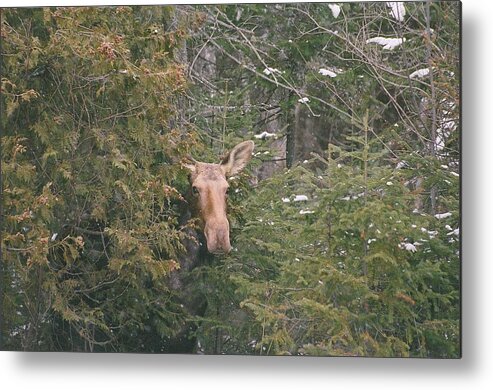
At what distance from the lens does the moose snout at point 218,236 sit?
206 inches

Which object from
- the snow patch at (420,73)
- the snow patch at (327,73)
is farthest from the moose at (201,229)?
the snow patch at (420,73)

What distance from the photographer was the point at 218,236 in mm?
5246

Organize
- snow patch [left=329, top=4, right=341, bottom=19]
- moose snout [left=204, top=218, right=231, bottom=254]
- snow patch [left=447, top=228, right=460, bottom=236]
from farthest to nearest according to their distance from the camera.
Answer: moose snout [left=204, top=218, right=231, bottom=254]
snow patch [left=329, top=4, right=341, bottom=19]
snow patch [left=447, top=228, right=460, bottom=236]

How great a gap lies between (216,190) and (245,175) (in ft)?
0.53

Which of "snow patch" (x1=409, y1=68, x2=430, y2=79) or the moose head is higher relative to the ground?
"snow patch" (x1=409, y1=68, x2=430, y2=79)

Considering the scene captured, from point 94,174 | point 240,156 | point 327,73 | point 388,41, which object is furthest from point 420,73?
point 94,174

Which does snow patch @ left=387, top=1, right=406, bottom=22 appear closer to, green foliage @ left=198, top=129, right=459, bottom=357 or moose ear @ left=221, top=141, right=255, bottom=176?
green foliage @ left=198, top=129, right=459, bottom=357

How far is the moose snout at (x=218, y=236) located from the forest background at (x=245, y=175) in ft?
0.16

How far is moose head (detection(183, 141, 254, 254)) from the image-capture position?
5.21 meters

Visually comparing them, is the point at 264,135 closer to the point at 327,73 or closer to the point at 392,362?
the point at 327,73

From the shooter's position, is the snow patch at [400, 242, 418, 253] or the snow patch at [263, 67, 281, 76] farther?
the snow patch at [263, 67, 281, 76]

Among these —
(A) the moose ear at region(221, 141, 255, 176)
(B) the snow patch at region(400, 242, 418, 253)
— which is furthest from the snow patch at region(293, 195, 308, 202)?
(B) the snow patch at region(400, 242, 418, 253)

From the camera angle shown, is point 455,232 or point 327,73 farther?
point 327,73

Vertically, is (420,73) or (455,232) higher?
(420,73)
